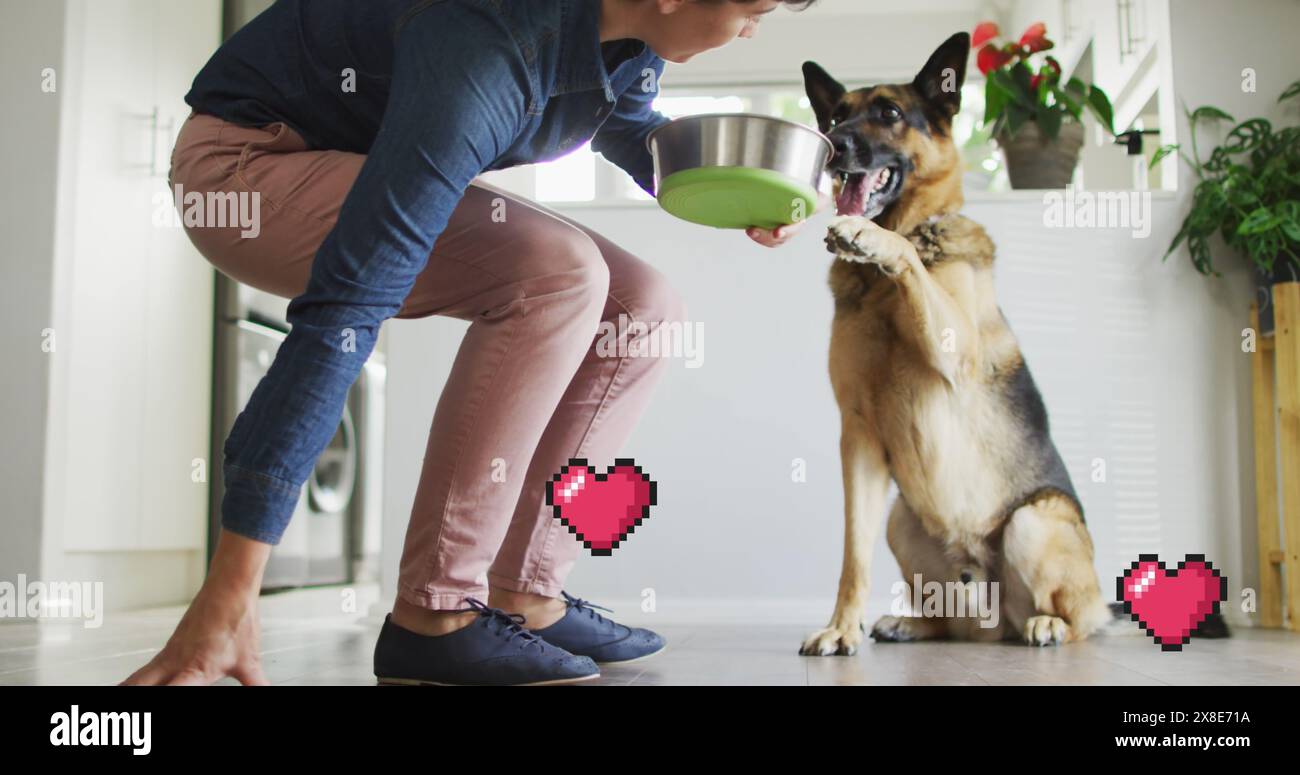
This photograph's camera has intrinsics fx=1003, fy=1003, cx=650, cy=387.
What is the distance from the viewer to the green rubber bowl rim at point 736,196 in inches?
53.4

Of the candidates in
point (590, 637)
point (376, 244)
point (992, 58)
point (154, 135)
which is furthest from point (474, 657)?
point (154, 135)

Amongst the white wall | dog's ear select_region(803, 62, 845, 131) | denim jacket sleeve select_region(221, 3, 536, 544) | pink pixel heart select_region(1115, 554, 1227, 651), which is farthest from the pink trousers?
the white wall

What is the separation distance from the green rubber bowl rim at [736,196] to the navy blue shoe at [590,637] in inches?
23.5

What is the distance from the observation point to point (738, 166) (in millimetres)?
1353

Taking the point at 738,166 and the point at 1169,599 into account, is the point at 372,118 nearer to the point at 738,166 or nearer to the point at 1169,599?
the point at 738,166

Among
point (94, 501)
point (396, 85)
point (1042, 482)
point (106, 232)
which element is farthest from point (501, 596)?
point (106, 232)

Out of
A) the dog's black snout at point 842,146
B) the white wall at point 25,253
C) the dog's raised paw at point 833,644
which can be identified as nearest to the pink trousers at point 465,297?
the dog's raised paw at point 833,644

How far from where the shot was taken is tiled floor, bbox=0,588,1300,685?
4.30ft

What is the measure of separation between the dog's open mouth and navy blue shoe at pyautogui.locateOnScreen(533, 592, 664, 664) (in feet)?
2.95

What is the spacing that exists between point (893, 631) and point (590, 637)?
2.22 feet

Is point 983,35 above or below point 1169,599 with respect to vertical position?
above

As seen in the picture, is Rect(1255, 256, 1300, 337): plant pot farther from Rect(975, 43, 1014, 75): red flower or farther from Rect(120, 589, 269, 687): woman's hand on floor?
Rect(120, 589, 269, 687): woman's hand on floor
